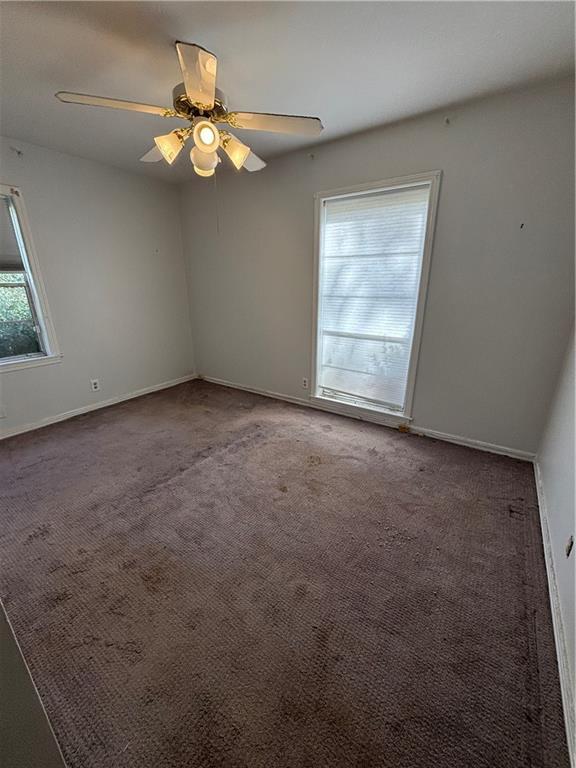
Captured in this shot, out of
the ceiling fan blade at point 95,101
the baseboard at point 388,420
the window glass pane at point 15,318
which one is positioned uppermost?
the ceiling fan blade at point 95,101

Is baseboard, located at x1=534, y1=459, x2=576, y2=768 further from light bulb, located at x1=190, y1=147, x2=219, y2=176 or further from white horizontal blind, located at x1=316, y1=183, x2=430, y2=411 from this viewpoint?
light bulb, located at x1=190, y1=147, x2=219, y2=176

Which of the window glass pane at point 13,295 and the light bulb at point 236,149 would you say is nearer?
the light bulb at point 236,149

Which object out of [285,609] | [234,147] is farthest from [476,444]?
[234,147]

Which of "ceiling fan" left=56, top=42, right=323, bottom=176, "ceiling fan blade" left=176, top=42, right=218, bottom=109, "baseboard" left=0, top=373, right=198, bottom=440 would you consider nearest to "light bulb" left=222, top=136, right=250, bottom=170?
"ceiling fan" left=56, top=42, right=323, bottom=176

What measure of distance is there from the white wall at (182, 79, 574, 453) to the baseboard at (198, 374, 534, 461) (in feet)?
0.19

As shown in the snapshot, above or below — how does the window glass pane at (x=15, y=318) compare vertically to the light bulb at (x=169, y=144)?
below

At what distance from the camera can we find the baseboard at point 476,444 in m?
2.47

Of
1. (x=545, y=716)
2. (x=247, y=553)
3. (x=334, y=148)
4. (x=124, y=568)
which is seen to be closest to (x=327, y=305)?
(x=334, y=148)

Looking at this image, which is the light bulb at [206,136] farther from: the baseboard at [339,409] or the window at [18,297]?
the baseboard at [339,409]

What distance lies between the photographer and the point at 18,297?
9.55ft

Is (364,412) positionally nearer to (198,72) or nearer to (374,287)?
(374,287)

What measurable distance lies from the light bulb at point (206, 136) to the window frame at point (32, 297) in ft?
7.38

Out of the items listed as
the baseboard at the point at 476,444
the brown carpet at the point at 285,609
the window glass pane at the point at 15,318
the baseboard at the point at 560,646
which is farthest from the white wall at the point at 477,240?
the window glass pane at the point at 15,318

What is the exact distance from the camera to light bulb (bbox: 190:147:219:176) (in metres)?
1.68
